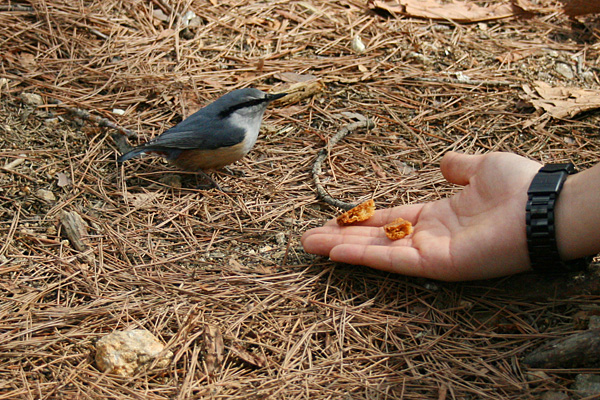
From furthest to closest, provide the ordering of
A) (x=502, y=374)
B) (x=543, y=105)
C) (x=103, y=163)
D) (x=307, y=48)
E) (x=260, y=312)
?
(x=307, y=48) → (x=543, y=105) → (x=103, y=163) → (x=260, y=312) → (x=502, y=374)

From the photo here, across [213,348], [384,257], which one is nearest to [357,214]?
[384,257]

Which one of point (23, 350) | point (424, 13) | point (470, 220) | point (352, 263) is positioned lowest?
point (23, 350)

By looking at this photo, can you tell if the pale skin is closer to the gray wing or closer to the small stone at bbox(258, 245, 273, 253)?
the small stone at bbox(258, 245, 273, 253)

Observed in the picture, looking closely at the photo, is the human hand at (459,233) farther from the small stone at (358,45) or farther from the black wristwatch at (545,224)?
the small stone at (358,45)

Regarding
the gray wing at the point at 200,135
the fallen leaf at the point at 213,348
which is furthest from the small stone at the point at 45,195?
the fallen leaf at the point at 213,348

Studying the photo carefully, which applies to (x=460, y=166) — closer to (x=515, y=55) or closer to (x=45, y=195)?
(x=515, y=55)

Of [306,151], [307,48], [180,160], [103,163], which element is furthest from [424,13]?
[103,163]

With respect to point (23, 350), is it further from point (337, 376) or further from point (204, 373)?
point (337, 376)
